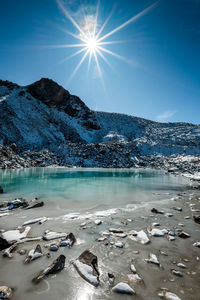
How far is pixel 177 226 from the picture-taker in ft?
17.8

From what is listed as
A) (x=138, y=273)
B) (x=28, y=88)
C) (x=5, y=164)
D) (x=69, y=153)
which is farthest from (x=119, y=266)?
(x=28, y=88)

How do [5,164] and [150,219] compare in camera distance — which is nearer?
[150,219]

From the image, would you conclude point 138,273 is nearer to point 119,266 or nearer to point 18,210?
point 119,266

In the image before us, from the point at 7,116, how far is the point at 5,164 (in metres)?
33.3

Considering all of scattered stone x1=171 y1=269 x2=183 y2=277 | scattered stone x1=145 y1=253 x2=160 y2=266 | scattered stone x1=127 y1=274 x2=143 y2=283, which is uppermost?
scattered stone x1=127 y1=274 x2=143 y2=283

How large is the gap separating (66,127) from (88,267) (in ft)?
233

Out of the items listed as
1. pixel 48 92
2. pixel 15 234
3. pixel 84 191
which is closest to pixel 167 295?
pixel 15 234

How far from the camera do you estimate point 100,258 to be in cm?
339

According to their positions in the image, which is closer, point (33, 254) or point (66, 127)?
point (33, 254)

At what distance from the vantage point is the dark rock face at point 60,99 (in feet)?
258

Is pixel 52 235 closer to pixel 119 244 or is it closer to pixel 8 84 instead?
pixel 119 244

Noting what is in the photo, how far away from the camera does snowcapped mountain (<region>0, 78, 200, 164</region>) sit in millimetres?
54562

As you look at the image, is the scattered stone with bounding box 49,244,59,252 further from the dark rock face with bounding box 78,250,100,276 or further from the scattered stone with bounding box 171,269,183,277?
the scattered stone with bounding box 171,269,183,277

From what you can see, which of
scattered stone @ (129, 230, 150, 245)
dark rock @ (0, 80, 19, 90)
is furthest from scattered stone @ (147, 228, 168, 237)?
dark rock @ (0, 80, 19, 90)
